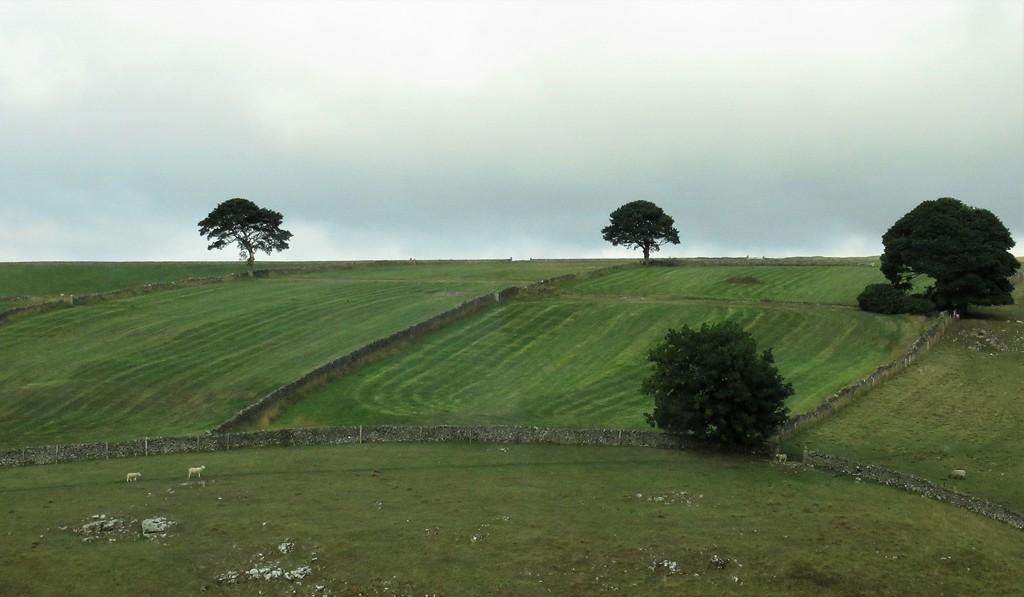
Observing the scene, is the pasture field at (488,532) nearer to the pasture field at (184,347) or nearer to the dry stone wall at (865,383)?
the dry stone wall at (865,383)

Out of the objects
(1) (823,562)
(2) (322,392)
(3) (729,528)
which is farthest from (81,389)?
(1) (823,562)

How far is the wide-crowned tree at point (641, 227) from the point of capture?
Answer: 140875 millimetres

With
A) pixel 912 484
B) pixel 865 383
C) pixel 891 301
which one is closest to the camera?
pixel 912 484

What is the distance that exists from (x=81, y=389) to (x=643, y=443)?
4253cm

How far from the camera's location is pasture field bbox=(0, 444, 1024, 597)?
114 feet

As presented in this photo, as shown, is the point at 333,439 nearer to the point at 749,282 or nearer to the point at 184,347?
the point at 184,347

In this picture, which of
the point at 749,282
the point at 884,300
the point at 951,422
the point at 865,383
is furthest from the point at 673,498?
the point at 749,282

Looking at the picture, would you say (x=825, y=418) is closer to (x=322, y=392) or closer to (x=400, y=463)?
(x=400, y=463)

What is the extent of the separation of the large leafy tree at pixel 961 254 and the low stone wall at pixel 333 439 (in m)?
43.2

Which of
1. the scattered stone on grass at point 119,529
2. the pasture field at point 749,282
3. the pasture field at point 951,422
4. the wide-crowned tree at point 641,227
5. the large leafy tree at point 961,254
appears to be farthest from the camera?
the wide-crowned tree at point 641,227

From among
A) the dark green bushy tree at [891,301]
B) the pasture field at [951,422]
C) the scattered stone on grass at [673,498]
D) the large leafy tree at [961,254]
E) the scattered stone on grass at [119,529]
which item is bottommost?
the scattered stone on grass at [119,529]

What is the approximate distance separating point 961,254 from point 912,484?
46.1 m

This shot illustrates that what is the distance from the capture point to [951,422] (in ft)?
198

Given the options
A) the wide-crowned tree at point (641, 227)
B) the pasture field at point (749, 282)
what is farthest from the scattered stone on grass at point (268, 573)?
the wide-crowned tree at point (641, 227)
